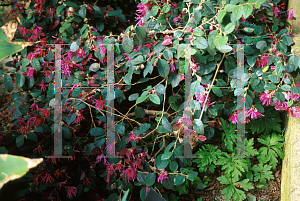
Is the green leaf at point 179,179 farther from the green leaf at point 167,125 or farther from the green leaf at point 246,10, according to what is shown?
the green leaf at point 246,10

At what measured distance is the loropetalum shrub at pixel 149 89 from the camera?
3.40 ft

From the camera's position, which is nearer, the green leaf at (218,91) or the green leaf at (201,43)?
the green leaf at (201,43)

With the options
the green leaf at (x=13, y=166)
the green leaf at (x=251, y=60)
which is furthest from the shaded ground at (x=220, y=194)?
the green leaf at (x=13, y=166)

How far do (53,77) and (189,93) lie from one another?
0.76m

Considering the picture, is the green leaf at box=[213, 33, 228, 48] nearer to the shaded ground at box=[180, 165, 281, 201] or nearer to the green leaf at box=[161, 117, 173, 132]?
the green leaf at box=[161, 117, 173, 132]

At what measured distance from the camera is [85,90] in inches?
46.7

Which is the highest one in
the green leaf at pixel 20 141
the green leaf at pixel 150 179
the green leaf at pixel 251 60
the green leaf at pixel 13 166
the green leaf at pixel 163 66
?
the green leaf at pixel 251 60

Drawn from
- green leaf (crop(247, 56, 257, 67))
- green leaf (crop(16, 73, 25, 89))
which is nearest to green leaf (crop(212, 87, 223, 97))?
green leaf (crop(247, 56, 257, 67))

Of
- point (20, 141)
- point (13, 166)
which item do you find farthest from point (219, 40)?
point (20, 141)

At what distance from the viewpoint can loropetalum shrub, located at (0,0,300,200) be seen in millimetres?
1035

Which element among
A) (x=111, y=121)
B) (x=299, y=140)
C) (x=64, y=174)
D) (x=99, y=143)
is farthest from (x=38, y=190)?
(x=299, y=140)

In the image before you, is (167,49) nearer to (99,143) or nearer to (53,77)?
(99,143)

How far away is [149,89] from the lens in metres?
1.06

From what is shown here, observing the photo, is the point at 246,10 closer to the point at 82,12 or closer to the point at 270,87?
the point at 270,87
